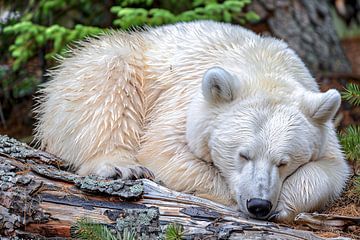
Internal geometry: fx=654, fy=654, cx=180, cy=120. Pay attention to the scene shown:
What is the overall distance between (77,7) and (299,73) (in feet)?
12.9

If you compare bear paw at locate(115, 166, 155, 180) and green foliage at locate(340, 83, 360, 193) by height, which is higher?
green foliage at locate(340, 83, 360, 193)

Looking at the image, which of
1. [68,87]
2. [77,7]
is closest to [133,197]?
[68,87]

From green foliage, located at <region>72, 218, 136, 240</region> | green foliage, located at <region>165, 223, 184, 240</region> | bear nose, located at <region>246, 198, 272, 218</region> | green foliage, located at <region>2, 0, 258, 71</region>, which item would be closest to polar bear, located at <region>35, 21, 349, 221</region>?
bear nose, located at <region>246, 198, 272, 218</region>

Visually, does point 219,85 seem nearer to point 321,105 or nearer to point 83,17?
point 321,105

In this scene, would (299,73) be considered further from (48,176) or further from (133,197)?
(48,176)

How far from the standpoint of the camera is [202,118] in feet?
16.0

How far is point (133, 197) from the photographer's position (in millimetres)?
4332

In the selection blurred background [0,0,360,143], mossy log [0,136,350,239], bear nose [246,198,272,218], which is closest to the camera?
mossy log [0,136,350,239]

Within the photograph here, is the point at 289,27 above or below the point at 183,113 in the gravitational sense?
above

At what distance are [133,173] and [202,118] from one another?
2.15 ft

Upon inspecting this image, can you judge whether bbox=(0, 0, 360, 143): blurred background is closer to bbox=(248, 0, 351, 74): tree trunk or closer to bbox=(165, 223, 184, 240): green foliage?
bbox=(248, 0, 351, 74): tree trunk

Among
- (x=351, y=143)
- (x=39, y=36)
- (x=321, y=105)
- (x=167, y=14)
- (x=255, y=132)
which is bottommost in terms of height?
(x=351, y=143)

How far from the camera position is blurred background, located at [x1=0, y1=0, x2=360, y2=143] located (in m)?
7.87

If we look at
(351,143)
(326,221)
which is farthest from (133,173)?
(351,143)
